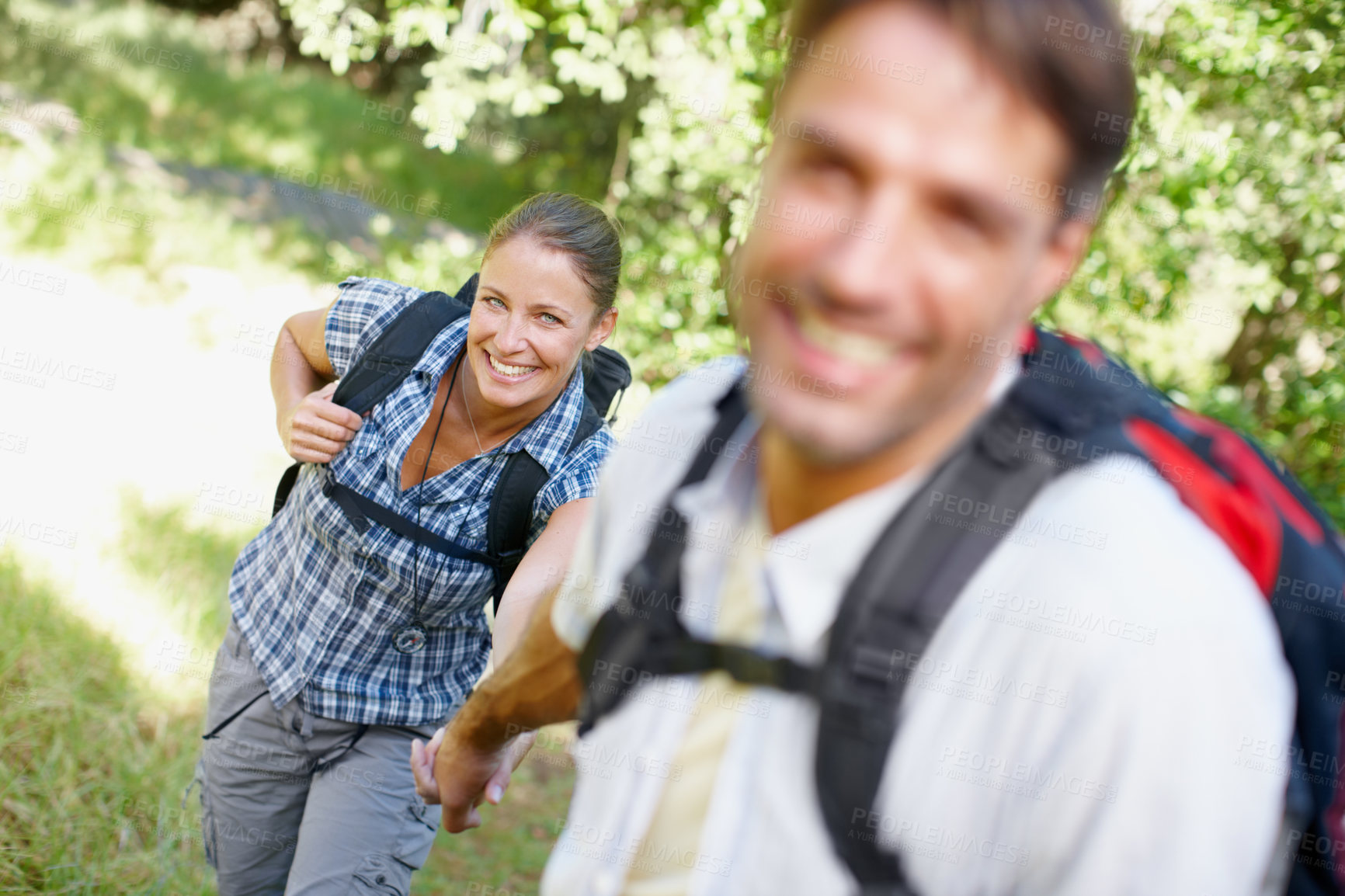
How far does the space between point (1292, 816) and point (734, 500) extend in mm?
571

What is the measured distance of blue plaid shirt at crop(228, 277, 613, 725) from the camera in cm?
224

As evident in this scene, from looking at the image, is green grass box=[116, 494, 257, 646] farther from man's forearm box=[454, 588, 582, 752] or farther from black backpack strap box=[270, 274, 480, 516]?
man's forearm box=[454, 588, 582, 752]

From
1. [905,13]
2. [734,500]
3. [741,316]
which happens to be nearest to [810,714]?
[734,500]

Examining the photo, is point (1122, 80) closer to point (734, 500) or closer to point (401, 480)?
point (734, 500)

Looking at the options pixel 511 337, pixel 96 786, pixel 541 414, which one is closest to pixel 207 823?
pixel 96 786

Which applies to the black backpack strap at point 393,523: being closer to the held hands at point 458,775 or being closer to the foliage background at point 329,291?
the held hands at point 458,775

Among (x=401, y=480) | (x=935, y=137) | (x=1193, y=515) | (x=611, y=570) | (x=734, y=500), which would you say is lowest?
(x=401, y=480)

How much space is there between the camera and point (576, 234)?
239 centimetres

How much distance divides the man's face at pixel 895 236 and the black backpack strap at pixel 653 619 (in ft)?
0.83

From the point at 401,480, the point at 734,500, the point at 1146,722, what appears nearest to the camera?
the point at 1146,722

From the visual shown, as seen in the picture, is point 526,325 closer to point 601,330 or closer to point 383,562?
point 601,330

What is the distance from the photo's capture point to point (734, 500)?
112 centimetres

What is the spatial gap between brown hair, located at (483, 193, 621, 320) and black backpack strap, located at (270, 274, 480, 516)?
185 millimetres

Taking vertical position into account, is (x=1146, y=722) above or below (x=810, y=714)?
above
